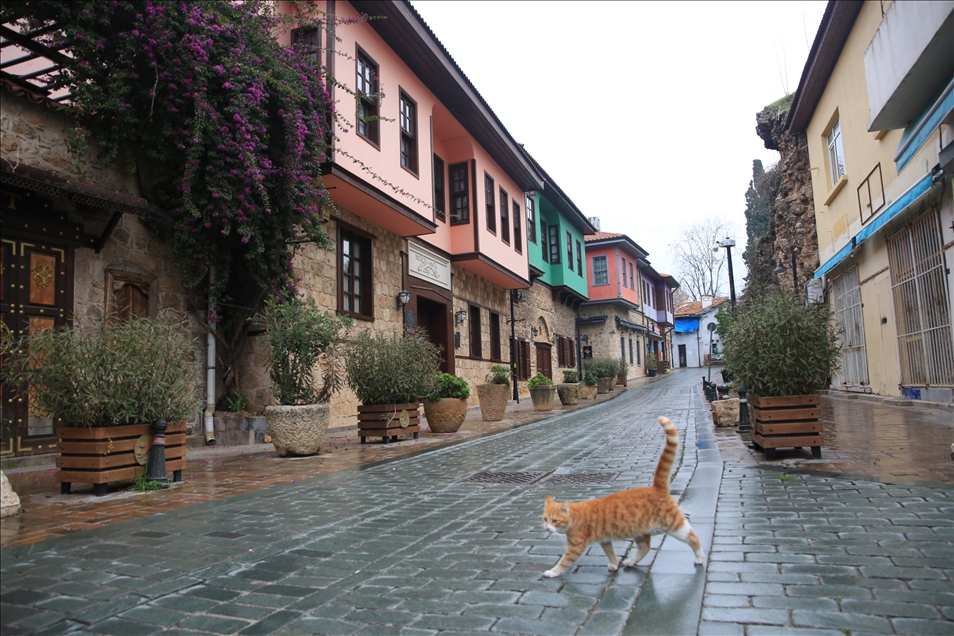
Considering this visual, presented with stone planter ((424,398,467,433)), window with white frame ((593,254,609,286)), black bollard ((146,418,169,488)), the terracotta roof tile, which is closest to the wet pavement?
black bollard ((146,418,169,488))

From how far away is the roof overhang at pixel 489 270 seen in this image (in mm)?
17031

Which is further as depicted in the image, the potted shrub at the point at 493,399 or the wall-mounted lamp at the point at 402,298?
the wall-mounted lamp at the point at 402,298

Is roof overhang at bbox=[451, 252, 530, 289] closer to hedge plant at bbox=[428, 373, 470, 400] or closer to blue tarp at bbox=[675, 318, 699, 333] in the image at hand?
hedge plant at bbox=[428, 373, 470, 400]

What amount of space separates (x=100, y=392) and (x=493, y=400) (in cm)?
885

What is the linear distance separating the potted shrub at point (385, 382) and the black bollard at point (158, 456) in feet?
12.7

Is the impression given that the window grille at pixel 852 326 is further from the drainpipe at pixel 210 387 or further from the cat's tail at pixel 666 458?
the drainpipe at pixel 210 387

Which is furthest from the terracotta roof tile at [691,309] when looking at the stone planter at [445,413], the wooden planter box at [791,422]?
the wooden planter box at [791,422]

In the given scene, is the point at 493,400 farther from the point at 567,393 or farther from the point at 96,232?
the point at 96,232

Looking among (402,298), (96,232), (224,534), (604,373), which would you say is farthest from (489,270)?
(224,534)

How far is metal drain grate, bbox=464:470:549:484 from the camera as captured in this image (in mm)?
5957

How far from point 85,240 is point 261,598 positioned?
691cm

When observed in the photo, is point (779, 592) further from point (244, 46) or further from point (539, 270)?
point (539, 270)

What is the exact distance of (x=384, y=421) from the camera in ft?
31.0

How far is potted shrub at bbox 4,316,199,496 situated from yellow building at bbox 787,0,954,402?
1030 cm
